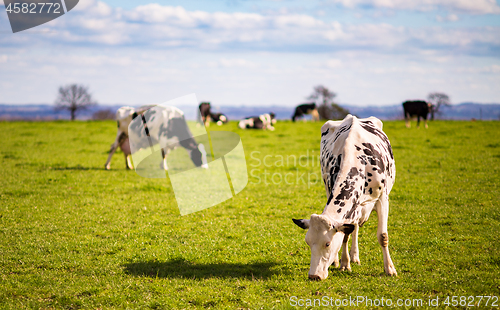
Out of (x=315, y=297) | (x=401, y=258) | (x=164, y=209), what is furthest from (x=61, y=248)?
(x=401, y=258)

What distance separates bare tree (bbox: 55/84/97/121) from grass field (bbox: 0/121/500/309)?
6933cm

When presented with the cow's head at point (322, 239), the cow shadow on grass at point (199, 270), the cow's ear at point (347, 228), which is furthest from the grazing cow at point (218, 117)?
the cow's ear at point (347, 228)

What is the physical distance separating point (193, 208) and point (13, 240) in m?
4.55

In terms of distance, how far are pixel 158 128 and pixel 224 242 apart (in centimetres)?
1010

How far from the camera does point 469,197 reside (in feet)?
38.4

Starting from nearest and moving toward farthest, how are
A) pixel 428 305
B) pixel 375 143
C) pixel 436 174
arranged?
pixel 428 305 < pixel 375 143 < pixel 436 174

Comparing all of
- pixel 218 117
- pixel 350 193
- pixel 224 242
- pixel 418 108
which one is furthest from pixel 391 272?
pixel 218 117

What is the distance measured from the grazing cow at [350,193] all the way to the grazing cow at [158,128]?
1145 centimetres

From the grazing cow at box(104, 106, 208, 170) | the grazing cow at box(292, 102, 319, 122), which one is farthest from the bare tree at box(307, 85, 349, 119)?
the grazing cow at box(104, 106, 208, 170)

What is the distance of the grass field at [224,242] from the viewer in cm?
598

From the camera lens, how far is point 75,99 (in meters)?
82.5

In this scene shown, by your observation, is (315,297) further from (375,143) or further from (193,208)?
(193,208)

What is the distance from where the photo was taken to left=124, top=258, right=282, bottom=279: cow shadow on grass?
676cm

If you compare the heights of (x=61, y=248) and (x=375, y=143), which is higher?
(x=375, y=143)
